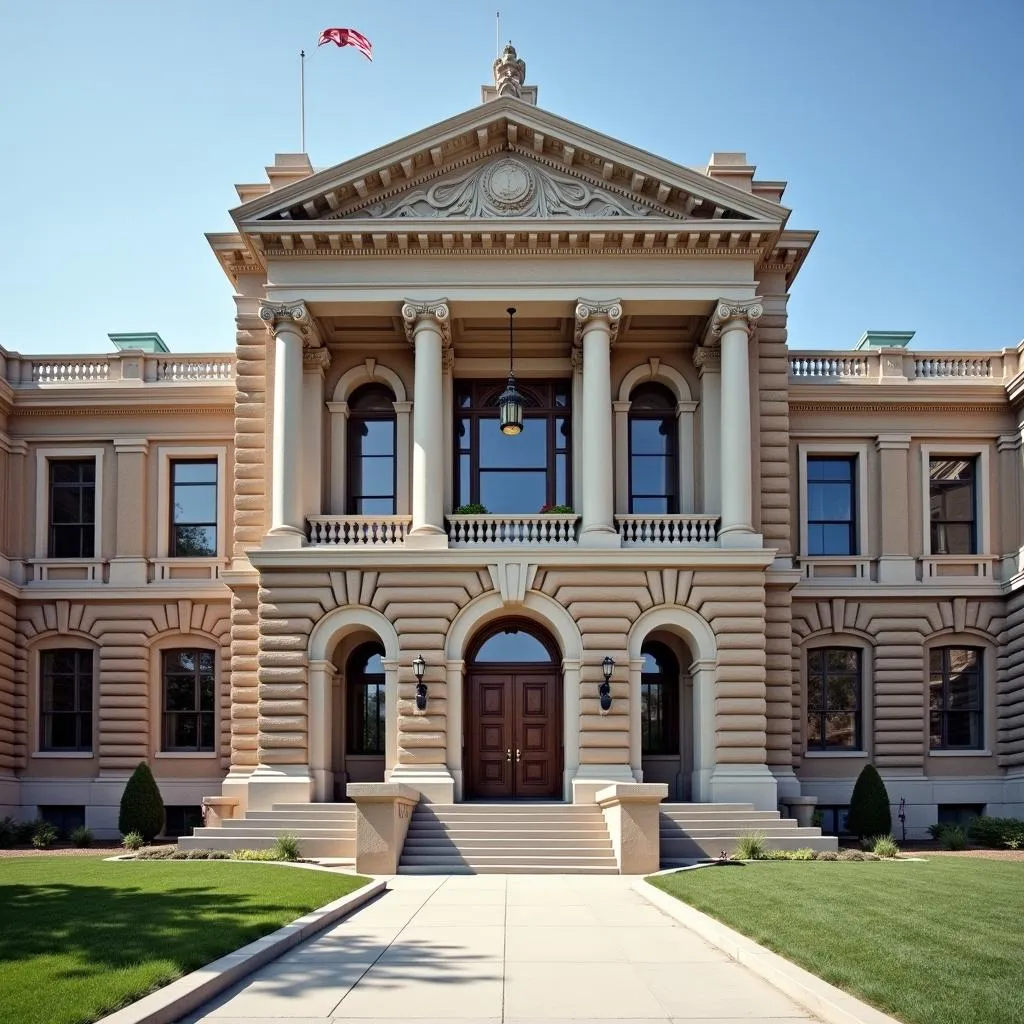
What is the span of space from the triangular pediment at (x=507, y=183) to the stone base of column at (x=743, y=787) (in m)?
11.7

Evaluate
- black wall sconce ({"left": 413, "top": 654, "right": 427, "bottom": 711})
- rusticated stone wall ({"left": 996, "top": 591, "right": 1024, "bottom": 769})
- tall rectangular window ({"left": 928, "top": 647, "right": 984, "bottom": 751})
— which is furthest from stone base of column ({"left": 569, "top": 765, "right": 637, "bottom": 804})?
rusticated stone wall ({"left": 996, "top": 591, "right": 1024, "bottom": 769})

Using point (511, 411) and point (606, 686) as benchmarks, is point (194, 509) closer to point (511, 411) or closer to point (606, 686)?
point (511, 411)

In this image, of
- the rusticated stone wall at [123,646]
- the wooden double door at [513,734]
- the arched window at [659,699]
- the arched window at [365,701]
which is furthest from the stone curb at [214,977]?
the rusticated stone wall at [123,646]

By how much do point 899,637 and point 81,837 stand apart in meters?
19.8

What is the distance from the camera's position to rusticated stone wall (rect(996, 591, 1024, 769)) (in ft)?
98.2

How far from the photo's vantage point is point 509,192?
2756 centimetres

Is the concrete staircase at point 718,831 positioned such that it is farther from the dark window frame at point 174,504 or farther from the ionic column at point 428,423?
the dark window frame at point 174,504

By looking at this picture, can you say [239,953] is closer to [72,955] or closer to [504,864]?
[72,955]

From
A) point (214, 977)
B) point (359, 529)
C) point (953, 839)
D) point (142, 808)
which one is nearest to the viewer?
point (214, 977)

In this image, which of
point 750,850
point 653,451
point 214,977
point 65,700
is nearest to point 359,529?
point 653,451

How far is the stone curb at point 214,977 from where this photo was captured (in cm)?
880

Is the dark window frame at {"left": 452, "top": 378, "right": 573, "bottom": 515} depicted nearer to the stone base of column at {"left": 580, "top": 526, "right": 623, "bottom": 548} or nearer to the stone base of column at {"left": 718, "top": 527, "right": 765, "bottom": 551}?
the stone base of column at {"left": 580, "top": 526, "right": 623, "bottom": 548}

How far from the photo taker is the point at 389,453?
29.8m

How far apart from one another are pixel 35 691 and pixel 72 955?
71.7 feet
